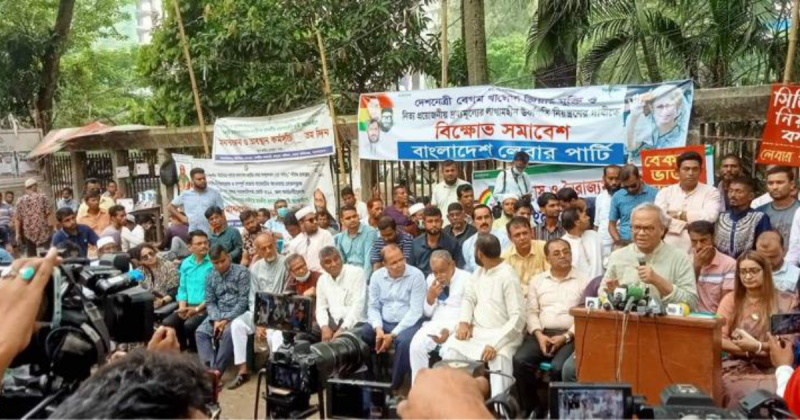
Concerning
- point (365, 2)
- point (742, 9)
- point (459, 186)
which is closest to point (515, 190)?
point (459, 186)

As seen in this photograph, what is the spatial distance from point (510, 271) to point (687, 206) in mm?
1645

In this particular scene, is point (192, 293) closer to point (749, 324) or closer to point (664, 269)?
point (664, 269)

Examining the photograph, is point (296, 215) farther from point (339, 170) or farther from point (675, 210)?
point (675, 210)

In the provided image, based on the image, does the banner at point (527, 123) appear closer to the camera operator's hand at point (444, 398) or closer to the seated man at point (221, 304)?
the seated man at point (221, 304)

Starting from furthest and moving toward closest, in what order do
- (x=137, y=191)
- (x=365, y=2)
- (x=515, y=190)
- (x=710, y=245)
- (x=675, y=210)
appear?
(x=137, y=191) < (x=365, y=2) < (x=515, y=190) < (x=675, y=210) < (x=710, y=245)

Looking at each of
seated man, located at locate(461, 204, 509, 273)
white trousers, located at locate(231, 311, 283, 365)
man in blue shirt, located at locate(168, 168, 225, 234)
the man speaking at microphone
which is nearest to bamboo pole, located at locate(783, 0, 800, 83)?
the man speaking at microphone

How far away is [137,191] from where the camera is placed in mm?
12109

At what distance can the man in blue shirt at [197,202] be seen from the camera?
906cm

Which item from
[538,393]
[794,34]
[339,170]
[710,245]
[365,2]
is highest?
[365,2]

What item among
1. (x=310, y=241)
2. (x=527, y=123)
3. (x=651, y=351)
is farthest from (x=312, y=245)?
(x=651, y=351)

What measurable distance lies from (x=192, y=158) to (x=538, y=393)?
23.5 feet

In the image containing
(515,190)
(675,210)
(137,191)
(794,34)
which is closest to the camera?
(675,210)

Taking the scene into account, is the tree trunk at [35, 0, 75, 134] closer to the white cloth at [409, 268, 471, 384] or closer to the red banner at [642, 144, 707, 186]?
the white cloth at [409, 268, 471, 384]

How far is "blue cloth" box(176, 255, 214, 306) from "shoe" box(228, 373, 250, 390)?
831 millimetres
